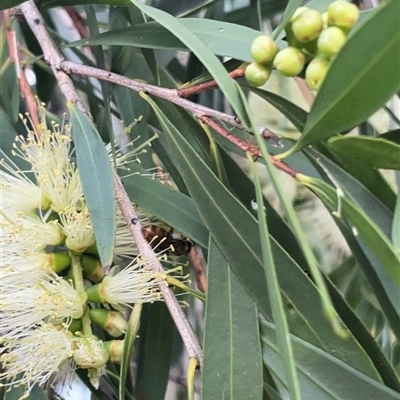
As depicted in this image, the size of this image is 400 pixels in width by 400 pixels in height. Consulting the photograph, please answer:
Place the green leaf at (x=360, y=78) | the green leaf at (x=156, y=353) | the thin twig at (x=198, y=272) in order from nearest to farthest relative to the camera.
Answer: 1. the green leaf at (x=360, y=78)
2. the green leaf at (x=156, y=353)
3. the thin twig at (x=198, y=272)

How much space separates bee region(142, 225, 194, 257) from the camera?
1.96 feet

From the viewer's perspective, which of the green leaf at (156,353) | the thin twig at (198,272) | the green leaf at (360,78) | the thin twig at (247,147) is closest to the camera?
the green leaf at (360,78)

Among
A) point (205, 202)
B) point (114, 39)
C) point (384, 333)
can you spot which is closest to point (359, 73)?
point (205, 202)

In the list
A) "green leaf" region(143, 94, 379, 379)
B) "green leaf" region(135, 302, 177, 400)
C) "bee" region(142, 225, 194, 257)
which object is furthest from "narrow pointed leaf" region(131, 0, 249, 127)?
"green leaf" region(135, 302, 177, 400)

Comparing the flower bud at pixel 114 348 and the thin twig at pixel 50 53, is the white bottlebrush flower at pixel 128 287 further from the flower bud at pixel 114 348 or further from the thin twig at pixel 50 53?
the thin twig at pixel 50 53

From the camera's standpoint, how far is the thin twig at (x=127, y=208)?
0.49m

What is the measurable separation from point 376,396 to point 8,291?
369 mm

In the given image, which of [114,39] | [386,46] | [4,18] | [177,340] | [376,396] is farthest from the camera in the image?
[177,340]

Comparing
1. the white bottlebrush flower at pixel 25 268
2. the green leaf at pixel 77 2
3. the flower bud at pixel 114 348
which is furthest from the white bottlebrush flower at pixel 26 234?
the green leaf at pixel 77 2

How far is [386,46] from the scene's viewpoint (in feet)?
1.00

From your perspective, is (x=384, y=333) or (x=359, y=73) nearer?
(x=359, y=73)

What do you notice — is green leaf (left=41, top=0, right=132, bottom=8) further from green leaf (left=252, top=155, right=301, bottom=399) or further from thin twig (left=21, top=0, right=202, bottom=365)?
green leaf (left=252, top=155, right=301, bottom=399)

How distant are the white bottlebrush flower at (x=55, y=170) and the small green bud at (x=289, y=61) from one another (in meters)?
0.28

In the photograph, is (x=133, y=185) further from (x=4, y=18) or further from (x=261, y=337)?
(x=4, y=18)
